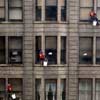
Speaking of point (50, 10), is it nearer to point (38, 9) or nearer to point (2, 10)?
point (38, 9)

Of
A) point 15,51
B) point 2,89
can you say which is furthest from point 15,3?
point 2,89

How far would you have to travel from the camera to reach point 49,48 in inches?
1040

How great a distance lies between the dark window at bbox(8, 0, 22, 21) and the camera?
86.6 ft

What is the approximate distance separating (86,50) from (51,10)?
3.53 metres

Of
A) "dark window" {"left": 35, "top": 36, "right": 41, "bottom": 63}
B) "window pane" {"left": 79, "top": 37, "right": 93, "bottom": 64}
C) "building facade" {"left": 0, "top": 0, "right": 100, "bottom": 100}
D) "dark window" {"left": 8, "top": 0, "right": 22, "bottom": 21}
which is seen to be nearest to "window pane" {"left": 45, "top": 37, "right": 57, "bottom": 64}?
"building facade" {"left": 0, "top": 0, "right": 100, "bottom": 100}

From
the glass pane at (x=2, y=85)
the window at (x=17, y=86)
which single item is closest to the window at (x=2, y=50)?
the glass pane at (x=2, y=85)

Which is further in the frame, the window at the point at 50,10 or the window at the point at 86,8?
the window at the point at 86,8

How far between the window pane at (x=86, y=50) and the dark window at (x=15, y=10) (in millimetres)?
4454

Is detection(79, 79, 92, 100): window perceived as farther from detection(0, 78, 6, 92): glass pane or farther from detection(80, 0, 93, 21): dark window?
detection(0, 78, 6, 92): glass pane

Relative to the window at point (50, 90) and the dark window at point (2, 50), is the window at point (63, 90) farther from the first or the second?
the dark window at point (2, 50)

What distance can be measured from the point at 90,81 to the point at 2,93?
19.4 ft

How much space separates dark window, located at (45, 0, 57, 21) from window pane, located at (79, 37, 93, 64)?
95.1 inches

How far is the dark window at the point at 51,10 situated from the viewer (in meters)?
26.3

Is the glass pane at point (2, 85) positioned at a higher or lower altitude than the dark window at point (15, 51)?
lower
